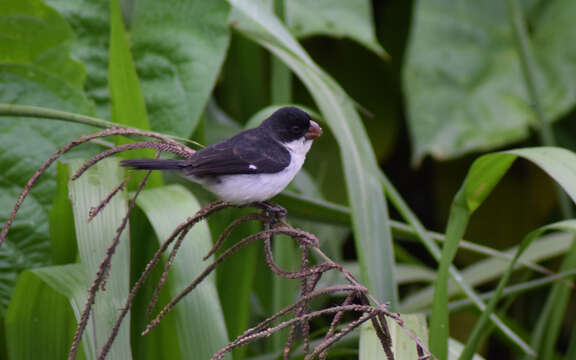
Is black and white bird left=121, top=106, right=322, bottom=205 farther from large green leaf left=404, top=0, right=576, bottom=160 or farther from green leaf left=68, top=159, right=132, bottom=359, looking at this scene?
large green leaf left=404, top=0, right=576, bottom=160

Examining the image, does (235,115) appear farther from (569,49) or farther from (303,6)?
(569,49)

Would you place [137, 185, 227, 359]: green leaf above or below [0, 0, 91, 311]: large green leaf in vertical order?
below

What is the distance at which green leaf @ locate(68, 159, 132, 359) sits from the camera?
3.23 feet

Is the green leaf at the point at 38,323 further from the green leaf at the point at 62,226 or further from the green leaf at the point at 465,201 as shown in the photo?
the green leaf at the point at 465,201

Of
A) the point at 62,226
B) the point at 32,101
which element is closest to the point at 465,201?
the point at 62,226

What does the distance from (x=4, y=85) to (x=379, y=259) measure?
3.49 ft

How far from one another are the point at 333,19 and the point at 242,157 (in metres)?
1.13

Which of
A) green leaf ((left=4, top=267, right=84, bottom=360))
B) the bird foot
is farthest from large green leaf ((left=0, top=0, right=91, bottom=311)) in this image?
the bird foot

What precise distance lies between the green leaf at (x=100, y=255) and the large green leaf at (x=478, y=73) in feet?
4.89

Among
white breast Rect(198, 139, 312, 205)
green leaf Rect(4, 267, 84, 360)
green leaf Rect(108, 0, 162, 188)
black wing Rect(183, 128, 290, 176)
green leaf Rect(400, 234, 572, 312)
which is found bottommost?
green leaf Rect(400, 234, 572, 312)

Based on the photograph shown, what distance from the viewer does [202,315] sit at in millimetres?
1081

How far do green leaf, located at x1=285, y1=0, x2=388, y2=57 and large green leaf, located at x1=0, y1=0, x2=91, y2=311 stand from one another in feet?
3.12

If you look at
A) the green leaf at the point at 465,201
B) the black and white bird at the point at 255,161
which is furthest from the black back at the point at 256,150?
the green leaf at the point at 465,201

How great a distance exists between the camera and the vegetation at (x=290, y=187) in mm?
1073
